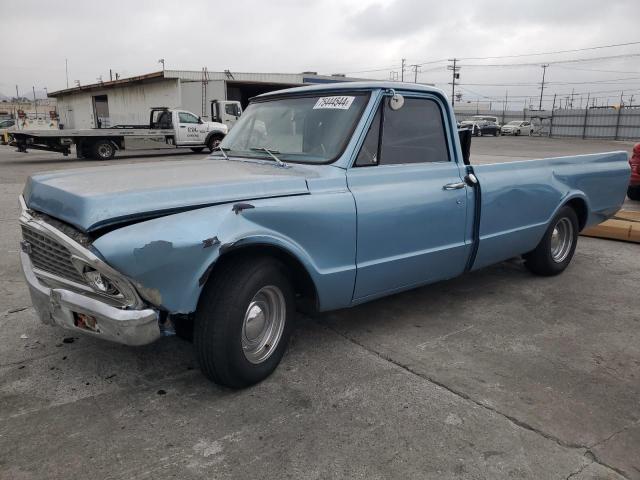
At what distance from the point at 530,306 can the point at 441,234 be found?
129 centimetres

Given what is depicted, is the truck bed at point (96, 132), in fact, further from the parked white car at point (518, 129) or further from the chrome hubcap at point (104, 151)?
the parked white car at point (518, 129)

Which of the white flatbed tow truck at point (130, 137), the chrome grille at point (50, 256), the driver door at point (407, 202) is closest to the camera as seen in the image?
the chrome grille at point (50, 256)

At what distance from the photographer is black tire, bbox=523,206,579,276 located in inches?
207

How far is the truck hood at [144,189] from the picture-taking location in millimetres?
2713

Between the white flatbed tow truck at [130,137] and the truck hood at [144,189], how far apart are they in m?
16.6

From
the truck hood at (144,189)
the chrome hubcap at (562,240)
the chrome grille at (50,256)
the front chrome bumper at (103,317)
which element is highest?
the truck hood at (144,189)

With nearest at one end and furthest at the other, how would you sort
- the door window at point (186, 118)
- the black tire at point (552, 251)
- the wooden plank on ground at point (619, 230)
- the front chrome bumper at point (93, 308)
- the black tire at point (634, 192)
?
1. the front chrome bumper at point (93, 308)
2. the black tire at point (552, 251)
3. the wooden plank on ground at point (619, 230)
4. the black tire at point (634, 192)
5. the door window at point (186, 118)

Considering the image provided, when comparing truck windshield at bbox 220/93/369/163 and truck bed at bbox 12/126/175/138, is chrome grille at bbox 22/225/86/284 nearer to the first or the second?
truck windshield at bbox 220/93/369/163

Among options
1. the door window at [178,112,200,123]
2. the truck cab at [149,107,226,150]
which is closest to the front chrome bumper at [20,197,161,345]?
the truck cab at [149,107,226,150]

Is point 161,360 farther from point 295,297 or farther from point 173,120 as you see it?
point 173,120

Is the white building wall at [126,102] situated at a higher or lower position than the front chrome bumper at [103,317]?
higher

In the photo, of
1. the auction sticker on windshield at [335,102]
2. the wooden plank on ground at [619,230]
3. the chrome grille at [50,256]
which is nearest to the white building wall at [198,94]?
the wooden plank on ground at [619,230]

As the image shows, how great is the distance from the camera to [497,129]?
48562 mm

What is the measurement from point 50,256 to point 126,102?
38164 mm
